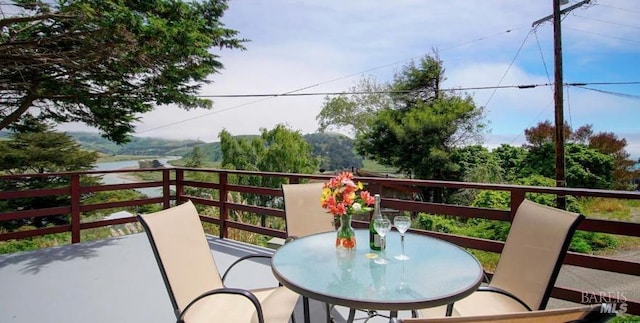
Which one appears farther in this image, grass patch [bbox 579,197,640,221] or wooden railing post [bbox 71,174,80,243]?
grass patch [bbox 579,197,640,221]

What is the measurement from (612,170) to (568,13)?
9128 millimetres

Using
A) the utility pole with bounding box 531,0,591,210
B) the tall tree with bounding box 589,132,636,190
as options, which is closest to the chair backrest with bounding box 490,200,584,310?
the utility pole with bounding box 531,0,591,210

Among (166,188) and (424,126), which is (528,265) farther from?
(424,126)

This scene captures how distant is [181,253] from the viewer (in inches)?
71.6

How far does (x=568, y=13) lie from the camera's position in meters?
7.96

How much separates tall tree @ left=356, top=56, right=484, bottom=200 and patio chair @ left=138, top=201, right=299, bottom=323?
15.1m

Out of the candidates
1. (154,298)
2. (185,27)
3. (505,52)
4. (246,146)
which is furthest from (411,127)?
(154,298)

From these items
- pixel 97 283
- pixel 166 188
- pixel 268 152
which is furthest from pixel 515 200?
pixel 268 152

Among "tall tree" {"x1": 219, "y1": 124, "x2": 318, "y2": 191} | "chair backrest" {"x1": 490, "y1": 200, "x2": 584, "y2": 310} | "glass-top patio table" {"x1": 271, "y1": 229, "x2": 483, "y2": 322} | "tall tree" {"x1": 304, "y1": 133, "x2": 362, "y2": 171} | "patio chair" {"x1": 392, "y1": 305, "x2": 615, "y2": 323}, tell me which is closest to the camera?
"patio chair" {"x1": 392, "y1": 305, "x2": 615, "y2": 323}

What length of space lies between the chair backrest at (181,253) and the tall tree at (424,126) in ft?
49.8

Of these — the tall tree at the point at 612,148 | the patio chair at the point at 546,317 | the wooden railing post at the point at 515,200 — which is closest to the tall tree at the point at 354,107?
the tall tree at the point at 612,148

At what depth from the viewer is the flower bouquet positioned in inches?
71.2

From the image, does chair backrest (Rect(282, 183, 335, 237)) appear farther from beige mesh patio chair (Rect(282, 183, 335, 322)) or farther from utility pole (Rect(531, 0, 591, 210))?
utility pole (Rect(531, 0, 591, 210))

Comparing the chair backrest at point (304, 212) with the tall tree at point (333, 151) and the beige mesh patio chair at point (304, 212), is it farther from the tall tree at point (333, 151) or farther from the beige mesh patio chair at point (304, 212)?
the tall tree at point (333, 151)
